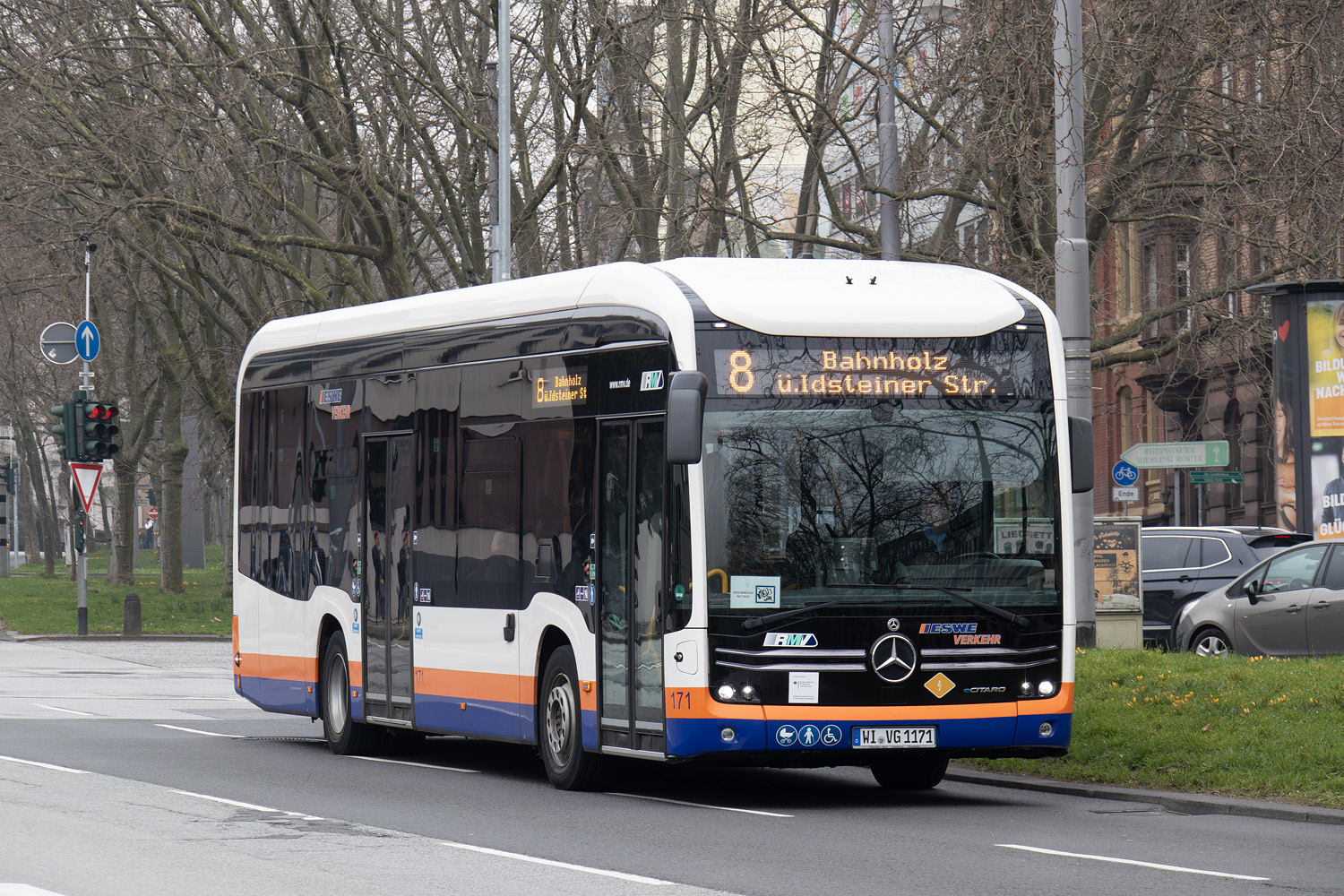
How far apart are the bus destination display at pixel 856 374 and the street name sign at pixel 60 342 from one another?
28.2 m

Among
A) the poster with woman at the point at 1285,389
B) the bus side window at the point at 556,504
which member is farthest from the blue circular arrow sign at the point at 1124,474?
the bus side window at the point at 556,504

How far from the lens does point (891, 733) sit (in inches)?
474

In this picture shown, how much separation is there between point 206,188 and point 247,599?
1317 centimetres

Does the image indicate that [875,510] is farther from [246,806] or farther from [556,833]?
[246,806]

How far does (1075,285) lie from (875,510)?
188 inches

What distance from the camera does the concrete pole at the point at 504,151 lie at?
2725 centimetres

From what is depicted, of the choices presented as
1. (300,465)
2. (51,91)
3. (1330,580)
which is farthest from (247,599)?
(51,91)

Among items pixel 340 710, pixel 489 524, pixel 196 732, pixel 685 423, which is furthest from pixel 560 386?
pixel 196 732

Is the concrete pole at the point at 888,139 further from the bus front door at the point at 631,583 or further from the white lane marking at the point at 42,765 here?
the white lane marking at the point at 42,765

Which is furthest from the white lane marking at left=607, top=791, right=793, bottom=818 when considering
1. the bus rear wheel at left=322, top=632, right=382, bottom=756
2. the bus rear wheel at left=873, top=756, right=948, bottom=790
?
the bus rear wheel at left=322, top=632, right=382, bottom=756

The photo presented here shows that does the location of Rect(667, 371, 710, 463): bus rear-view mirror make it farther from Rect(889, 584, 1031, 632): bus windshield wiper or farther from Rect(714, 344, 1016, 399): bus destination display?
Rect(889, 584, 1031, 632): bus windshield wiper

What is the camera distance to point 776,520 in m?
12.1

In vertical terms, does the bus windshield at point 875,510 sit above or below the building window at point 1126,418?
below

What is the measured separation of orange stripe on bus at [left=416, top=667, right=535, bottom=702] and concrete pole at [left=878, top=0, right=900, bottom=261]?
8.10 metres
